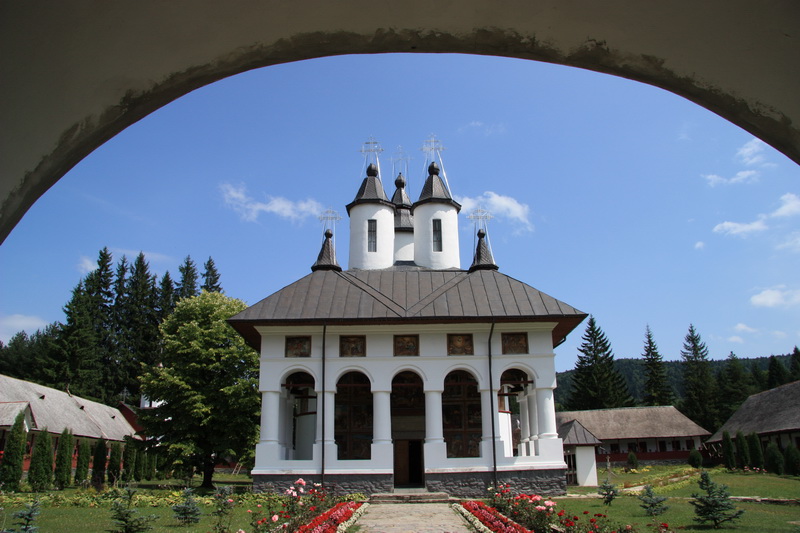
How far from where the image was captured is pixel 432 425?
20.5 m

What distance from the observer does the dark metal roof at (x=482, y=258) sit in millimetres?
25172

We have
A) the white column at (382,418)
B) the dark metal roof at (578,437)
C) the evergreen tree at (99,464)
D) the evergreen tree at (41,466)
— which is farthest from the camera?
the evergreen tree at (99,464)

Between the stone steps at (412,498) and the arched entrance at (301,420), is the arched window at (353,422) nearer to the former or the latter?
the arched entrance at (301,420)

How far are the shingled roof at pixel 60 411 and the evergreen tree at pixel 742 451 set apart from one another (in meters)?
36.9

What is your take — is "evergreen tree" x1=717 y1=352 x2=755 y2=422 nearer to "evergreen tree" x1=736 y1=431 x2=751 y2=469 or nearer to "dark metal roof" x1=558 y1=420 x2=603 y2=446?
"evergreen tree" x1=736 y1=431 x2=751 y2=469

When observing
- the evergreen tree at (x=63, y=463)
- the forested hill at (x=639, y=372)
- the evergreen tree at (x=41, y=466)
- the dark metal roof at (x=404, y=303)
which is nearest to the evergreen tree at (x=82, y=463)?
the evergreen tree at (x=63, y=463)

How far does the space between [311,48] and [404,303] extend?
1962 centimetres

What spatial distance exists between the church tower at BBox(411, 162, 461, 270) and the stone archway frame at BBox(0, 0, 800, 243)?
24.8 meters

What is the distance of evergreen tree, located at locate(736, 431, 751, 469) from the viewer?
115ft

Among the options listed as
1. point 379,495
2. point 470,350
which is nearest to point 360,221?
point 470,350

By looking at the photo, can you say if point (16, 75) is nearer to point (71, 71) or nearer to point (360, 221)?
point (71, 71)

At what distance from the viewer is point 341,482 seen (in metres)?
19.7

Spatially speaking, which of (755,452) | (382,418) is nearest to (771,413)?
(755,452)

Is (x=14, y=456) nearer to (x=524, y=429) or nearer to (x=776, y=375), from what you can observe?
(x=524, y=429)
